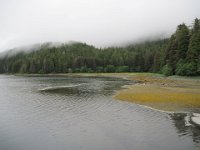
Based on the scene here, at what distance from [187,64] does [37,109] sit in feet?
224

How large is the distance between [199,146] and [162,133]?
5.07m

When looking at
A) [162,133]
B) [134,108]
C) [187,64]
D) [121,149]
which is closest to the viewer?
[121,149]

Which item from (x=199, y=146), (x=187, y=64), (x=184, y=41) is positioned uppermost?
(x=184, y=41)

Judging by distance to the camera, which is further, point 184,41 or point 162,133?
point 184,41

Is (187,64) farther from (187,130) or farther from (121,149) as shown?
(121,149)

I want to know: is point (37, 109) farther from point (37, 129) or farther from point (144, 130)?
point (144, 130)

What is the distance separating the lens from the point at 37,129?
31281mm

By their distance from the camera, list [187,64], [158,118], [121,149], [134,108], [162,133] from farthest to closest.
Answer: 1. [187,64]
2. [134,108]
3. [158,118]
4. [162,133]
5. [121,149]

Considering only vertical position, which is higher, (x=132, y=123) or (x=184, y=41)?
(x=184, y=41)

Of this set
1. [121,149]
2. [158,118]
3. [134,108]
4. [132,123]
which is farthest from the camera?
[134,108]

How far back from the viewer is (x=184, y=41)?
110 metres

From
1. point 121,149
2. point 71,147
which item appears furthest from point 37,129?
point 121,149

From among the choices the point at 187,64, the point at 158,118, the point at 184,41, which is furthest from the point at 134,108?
the point at 184,41

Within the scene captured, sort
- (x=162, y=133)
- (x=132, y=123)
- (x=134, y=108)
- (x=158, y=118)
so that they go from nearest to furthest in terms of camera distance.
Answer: (x=162, y=133)
(x=132, y=123)
(x=158, y=118)
(x=134, y=108)
